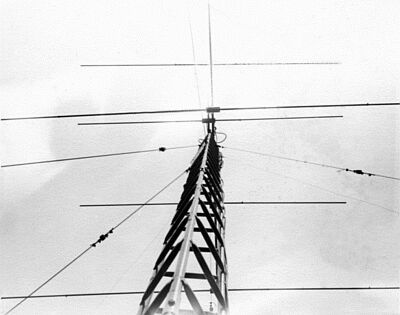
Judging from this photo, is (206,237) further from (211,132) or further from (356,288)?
(356,288)

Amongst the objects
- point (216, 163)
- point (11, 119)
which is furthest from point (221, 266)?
point (11, 119)

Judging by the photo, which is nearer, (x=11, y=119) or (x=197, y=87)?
(x=11, y=119)

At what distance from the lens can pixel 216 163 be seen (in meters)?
8.77

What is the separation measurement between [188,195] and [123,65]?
16.3ft

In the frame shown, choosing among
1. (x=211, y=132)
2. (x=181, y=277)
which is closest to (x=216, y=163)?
(x=211, y=132)

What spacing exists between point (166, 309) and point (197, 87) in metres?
8.06

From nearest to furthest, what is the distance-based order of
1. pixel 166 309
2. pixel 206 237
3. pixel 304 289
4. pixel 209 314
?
1. pixel 166 309
2. pixel 209 314
3. pixel 206 237
4. pixel 304 289

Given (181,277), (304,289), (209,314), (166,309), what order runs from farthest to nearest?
(304,289) < (209,314) < (181,277) < (166,309)

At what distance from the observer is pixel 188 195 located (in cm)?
588

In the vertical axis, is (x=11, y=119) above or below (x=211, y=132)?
above

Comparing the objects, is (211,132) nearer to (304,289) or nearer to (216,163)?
(216,163)

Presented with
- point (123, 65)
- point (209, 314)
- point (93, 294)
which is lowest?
point (93, 294)

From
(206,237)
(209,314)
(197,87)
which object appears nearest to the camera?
(209,314)

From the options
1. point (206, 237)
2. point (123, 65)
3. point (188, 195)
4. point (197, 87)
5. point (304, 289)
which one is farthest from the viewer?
point (197, 87)
